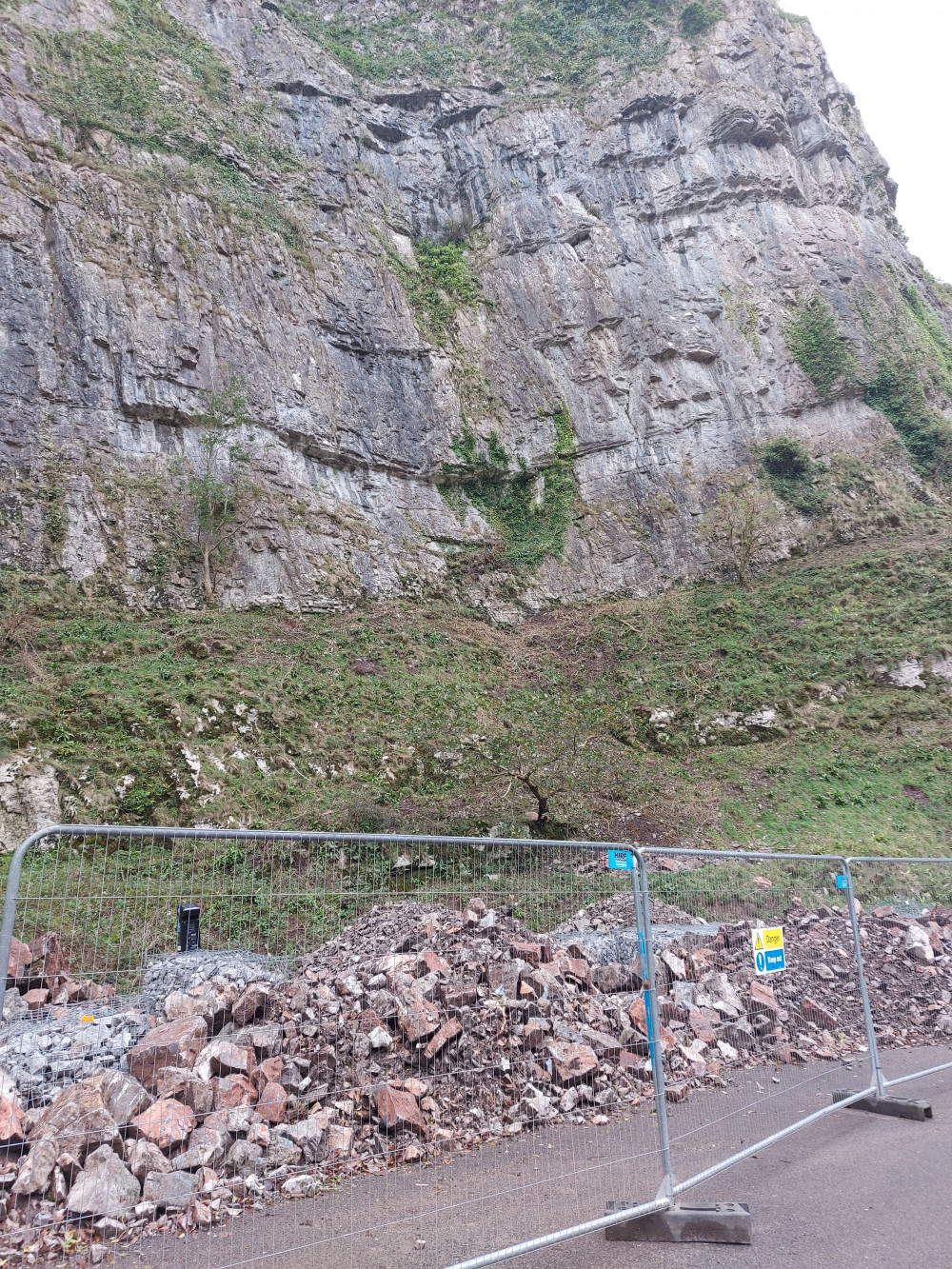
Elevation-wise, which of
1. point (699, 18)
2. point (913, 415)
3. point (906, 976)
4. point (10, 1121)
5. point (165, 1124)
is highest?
point (699, 18)

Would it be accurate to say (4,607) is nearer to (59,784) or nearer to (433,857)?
(59,784)

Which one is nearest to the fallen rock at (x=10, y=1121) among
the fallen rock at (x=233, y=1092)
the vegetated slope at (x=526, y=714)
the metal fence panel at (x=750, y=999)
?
the fallen rock at (x=233, y=1092)

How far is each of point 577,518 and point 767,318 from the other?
12687 mm

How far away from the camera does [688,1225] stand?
3562 millimetres

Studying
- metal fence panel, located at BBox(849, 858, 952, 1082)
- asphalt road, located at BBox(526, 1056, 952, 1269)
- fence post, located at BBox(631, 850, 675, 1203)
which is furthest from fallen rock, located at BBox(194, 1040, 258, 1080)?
metal fence panel, located at BBox(849, 858, 952, 1082)

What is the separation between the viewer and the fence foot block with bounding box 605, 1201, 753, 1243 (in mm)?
3504

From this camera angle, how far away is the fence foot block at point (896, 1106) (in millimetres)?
5355

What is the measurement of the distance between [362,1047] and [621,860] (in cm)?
168

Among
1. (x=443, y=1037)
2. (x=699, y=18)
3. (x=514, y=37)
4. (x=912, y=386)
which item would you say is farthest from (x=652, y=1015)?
(x=699, y=18)

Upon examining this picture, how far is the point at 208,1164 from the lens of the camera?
358 centimetres

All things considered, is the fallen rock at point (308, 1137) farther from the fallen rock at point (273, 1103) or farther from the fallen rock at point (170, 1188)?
the fallen rock at point (170, 1188)

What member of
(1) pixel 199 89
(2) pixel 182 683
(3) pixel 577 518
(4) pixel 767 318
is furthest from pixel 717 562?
(1) pixel 199 89

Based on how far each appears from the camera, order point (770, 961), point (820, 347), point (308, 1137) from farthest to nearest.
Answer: point (820, 347)
point (770, 961)
point (308, 1137)

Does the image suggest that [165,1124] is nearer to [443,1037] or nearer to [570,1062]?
[443,1037]
